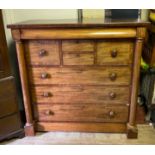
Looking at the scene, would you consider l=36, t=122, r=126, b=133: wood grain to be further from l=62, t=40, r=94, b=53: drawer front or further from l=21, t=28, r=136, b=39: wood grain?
l=21, t=28, r=136, b=39: wood grain

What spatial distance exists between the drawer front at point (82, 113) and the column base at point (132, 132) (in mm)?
79

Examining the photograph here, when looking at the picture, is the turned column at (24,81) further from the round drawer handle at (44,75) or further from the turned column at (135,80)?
the turned column at (135,80)

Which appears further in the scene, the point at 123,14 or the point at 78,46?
the point at 123,14

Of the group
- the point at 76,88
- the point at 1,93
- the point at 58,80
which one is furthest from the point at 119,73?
the point at 1,93

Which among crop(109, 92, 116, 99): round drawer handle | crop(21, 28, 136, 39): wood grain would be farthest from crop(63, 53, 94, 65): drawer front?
crop(109, 92, 116, 99): round drawer handle

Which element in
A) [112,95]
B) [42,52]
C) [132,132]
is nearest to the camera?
[42,52]

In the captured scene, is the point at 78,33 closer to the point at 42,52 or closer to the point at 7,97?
the point at 42,52

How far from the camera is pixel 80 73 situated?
1.63m

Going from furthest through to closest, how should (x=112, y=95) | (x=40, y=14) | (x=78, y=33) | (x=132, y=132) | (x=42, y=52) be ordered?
(x=40, y=14), (x=132, y=132), (x=112, y=95), (x=42, y=52), (x=78, y=33)

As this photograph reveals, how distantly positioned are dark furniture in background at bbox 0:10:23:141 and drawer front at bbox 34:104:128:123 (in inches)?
8.0

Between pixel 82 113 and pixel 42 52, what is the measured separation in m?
0.67

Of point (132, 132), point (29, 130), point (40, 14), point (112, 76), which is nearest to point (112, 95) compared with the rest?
point (112, 76)

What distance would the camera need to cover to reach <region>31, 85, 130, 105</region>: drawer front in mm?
1675
